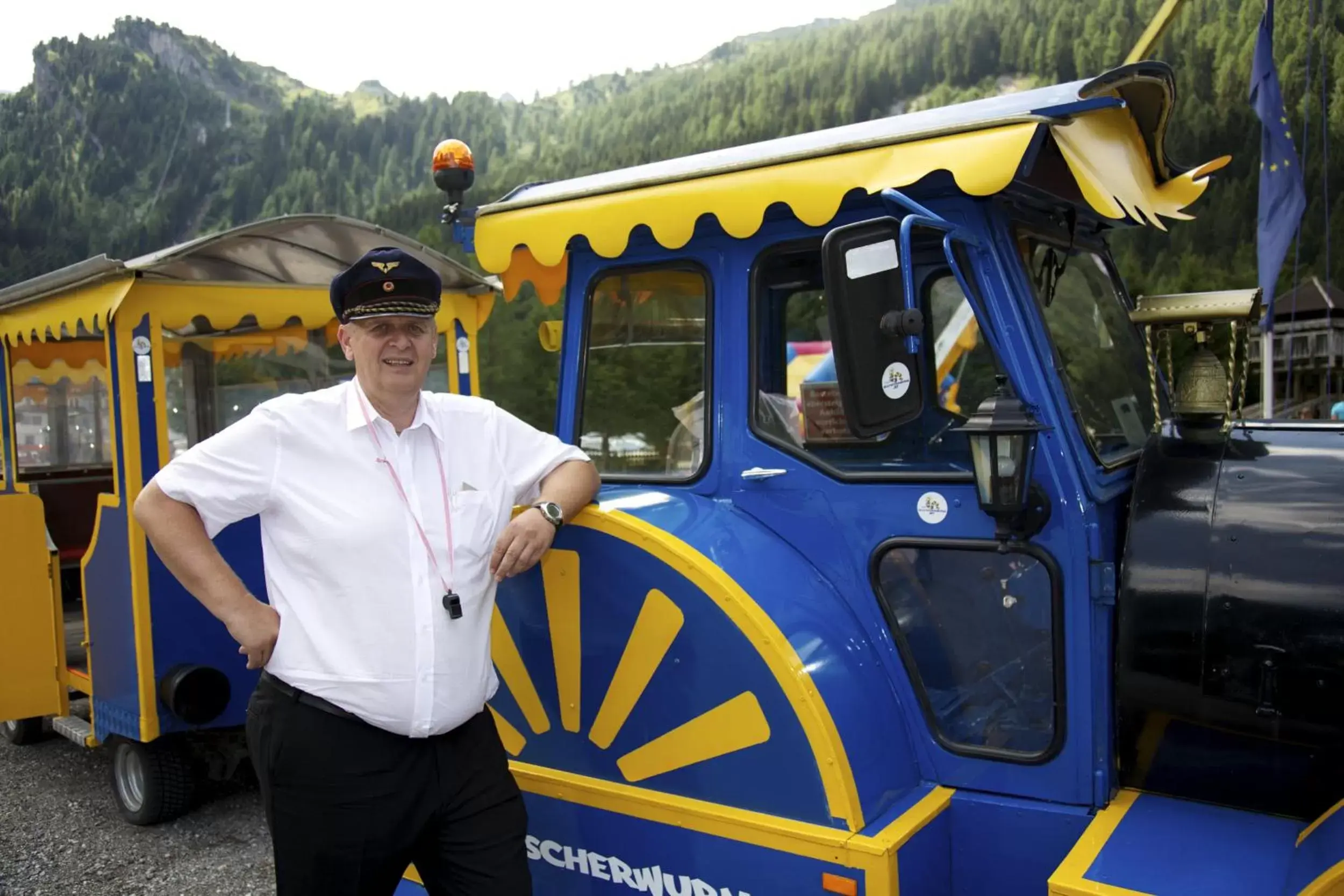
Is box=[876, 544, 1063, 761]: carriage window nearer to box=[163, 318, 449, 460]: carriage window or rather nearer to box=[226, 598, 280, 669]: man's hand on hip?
box=[226, 598, 280, 669]: man's hand on hip

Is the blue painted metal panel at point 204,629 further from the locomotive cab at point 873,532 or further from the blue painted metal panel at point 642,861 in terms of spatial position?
the locomotive cab at point 873,532

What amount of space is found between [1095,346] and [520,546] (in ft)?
4.87

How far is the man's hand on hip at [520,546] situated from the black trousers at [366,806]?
34 cm

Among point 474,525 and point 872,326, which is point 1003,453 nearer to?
point 872,326

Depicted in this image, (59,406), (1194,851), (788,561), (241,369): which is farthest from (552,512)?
(59,406)

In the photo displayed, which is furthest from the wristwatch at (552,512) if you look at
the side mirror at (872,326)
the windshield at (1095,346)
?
the windshield at (1095,346)

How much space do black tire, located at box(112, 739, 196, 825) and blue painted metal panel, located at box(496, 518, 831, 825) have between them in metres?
3.18

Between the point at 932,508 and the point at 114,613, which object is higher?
the point at 932,508

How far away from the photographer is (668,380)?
271 cm

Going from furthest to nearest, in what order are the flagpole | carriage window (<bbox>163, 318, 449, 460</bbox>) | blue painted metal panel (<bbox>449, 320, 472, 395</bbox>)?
1. the flagpole
2. carriage window (<bbox>163, 318, 449, 460</bbox>)
3. blue painted metal panel (<bbox>449, 320, 472, 395</bbox>)

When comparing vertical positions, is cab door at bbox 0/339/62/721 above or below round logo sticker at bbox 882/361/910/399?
below

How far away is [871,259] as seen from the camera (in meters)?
1.94

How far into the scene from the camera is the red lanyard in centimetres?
204

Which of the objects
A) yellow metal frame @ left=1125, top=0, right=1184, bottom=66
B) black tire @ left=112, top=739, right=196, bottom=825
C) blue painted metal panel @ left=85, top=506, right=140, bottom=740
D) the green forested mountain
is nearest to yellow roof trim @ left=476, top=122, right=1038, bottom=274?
yellow metal frame @ left=1125, top=0, right=1184, bottom=66
